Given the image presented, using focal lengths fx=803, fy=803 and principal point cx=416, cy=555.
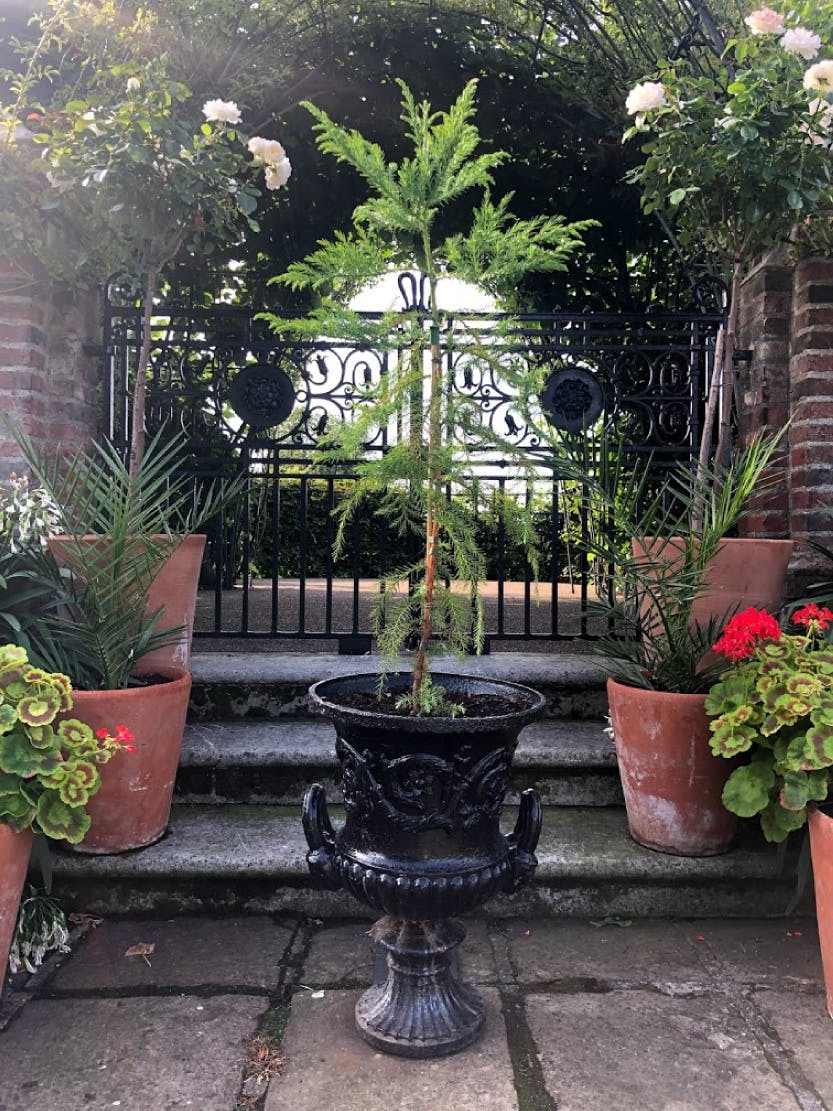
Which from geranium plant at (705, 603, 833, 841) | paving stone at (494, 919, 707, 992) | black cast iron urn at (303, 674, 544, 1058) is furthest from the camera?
paving stone at (494, 919, 707, 992)

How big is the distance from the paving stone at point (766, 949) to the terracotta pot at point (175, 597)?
1.75 metres

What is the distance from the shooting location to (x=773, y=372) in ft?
10.6

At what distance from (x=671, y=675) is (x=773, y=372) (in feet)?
4.96

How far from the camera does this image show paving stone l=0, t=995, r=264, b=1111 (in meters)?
1.54

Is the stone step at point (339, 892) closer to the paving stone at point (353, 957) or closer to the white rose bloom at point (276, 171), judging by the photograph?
the paving stone at point (353, 957)

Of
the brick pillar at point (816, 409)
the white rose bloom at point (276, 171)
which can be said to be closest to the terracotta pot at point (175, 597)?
the white rose bloom at point (276, 171)

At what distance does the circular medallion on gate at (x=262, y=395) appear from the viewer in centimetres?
353

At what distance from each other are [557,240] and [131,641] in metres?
1.58

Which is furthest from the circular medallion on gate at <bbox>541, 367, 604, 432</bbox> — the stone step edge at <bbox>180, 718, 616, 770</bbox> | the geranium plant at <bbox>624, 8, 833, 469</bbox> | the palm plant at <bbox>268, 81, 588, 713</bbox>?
the palm plant at <bbox>268, 81, 588, 713</bbox>

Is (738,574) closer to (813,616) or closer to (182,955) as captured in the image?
(813,616)

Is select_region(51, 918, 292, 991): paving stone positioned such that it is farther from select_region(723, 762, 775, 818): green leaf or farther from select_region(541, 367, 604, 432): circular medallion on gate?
select_region(541, 367, 604, 432): circular medallion on gate

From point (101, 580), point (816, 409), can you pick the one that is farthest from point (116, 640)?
point (816, 409)

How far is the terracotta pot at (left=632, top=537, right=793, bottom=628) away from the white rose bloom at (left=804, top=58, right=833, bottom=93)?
128 centimetres

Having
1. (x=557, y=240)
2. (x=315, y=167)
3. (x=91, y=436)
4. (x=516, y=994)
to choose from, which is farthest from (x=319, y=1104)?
(x=315, y=167)
